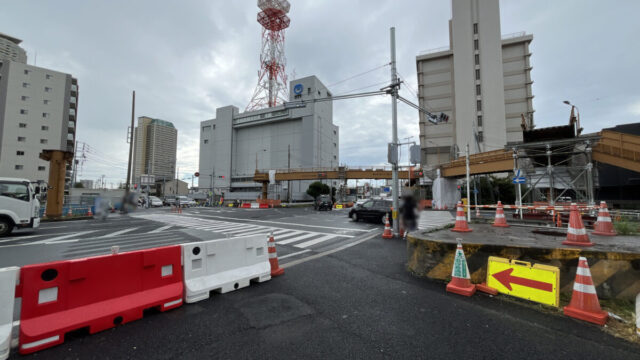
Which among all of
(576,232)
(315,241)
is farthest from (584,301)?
(315,241)

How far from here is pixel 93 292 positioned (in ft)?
10.4

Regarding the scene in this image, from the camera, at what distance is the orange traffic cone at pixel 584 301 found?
316 centimetres

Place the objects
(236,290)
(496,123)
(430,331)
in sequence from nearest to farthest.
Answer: (430,331) → (236,290) → (496,123)

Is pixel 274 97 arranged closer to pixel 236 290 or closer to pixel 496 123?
pixel 496 123

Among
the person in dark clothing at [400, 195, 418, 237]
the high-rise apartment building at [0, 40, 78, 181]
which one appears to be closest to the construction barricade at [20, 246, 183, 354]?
the person in dark clothing at [400, 195, 418, 237]

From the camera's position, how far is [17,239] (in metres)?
9.71

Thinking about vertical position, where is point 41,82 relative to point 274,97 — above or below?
below

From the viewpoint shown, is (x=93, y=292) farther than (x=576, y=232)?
No

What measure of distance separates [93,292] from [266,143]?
7276 centimetres

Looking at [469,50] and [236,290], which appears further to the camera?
[469,50]

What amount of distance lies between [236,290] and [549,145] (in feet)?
56.3

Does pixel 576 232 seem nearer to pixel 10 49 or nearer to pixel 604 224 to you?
pixel 604 224

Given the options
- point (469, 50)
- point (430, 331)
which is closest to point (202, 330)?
point (430, 331)

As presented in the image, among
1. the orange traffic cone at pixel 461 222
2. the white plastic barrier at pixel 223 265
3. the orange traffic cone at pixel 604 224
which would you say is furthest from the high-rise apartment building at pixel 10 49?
the orange traffic cone at pixel 604 224
